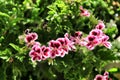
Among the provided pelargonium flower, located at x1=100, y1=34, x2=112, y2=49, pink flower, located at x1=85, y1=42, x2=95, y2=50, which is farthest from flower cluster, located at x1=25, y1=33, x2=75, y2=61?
pelargonium flower, located at x1=100, y1=34, x2=112, y2=49

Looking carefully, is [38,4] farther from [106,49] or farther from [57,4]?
[106,49]

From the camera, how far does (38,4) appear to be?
117 inches

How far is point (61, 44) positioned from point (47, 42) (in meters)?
0.19

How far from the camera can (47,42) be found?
2732 millimetres

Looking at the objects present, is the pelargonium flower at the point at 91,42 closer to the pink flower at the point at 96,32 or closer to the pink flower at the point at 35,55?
the pink flower at the point at 96,32

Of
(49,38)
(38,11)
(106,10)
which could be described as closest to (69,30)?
(49,38)

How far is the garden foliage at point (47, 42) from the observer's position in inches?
102

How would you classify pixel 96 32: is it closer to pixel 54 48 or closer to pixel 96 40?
pixel 96 40

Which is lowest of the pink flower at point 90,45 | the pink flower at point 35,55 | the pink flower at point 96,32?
the pink flower at point 35,55

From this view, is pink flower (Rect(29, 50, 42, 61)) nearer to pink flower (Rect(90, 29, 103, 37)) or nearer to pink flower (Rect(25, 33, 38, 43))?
pink flower (Rect(25, 33, 38, 43))

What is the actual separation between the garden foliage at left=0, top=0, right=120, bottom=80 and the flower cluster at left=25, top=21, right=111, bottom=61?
0.10ft

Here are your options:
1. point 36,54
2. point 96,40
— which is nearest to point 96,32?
point 96,40

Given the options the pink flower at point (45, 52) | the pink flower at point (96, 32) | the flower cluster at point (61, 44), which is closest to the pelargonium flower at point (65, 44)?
the flower cluster at point (61, 44)

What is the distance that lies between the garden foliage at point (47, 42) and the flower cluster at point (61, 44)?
0.10 feet
